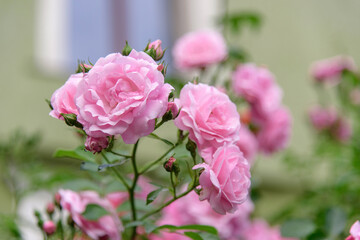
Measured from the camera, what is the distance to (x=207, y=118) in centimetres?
51

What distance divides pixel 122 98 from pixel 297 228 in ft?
1.31

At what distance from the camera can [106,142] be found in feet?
1.54

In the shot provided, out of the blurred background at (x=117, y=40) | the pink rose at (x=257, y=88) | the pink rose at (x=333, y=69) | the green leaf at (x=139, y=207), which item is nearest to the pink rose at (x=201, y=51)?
the pink rose at (x=257, y=88)

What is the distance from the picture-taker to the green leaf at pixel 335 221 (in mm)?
739

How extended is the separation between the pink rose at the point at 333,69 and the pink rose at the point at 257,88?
0.46 m

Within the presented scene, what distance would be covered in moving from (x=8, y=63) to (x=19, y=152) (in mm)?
1410

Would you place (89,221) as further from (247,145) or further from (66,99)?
(247,145)

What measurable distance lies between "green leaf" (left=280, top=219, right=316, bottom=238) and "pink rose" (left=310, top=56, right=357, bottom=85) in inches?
26.1

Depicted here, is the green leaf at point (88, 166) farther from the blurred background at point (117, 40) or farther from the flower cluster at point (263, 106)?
the blurred background at point (117, 40)

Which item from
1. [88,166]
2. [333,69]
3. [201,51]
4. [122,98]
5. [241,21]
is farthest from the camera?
[333,69]

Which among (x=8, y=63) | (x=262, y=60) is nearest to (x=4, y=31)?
(x=8, y=63)

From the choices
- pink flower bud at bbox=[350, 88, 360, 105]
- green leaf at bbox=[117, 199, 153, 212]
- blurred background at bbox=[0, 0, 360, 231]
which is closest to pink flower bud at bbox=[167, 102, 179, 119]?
green leaf at bbox=[117, 199, 153, 212]

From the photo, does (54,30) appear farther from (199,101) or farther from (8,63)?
(199,101)

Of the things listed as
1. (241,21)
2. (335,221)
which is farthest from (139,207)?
(241,21)
